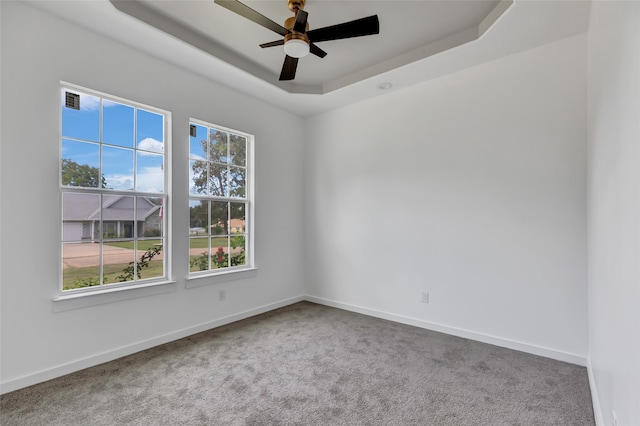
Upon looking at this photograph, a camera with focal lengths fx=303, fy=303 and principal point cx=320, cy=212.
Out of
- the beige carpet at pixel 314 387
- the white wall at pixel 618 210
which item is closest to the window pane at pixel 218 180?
the beige carpet at pixel 314 387

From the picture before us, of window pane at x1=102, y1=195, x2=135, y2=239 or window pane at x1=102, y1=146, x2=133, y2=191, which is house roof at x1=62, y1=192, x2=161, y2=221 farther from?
window pane at x1=102, y1=146, x2=133, y2=191

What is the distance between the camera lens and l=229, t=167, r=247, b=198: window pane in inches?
149

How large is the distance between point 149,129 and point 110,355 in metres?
2.11

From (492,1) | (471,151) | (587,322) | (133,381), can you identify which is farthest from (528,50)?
(133,381)

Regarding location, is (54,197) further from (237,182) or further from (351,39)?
(351,39)

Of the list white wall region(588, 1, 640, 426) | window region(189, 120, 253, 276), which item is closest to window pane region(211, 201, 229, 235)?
window region(189, 120, 253, 276)

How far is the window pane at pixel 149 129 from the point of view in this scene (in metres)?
2.95

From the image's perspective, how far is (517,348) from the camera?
112 inches

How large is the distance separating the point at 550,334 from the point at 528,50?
8.48ft

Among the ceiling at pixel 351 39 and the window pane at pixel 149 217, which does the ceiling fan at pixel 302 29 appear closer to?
the ceiling at pixel 351 39

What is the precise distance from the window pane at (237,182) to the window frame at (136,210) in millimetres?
794

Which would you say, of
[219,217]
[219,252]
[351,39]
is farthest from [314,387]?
[351,39]

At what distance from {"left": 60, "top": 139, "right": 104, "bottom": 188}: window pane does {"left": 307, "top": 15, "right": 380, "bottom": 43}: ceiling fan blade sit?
210 centimetres

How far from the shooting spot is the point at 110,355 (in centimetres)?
262
